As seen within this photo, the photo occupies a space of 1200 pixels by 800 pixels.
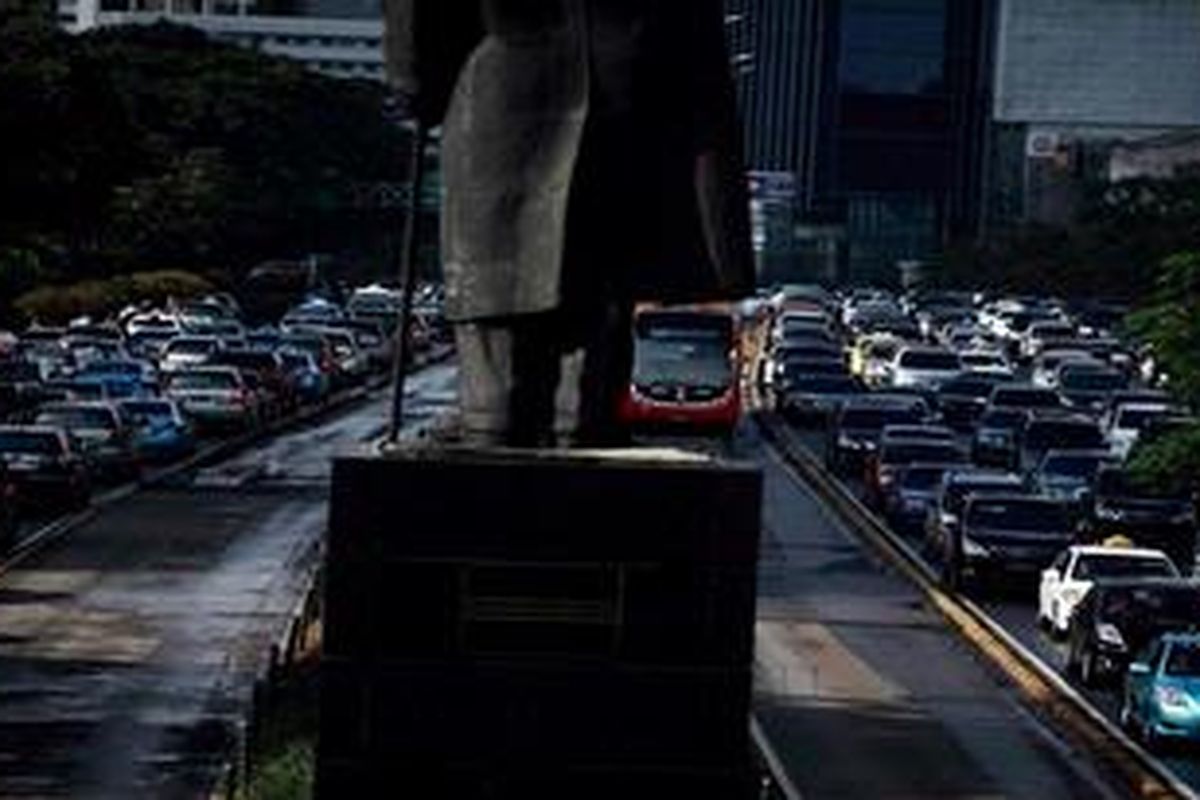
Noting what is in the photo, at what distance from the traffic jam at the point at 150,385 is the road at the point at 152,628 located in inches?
37.7

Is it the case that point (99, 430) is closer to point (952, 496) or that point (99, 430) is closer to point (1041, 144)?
point (952, 496)

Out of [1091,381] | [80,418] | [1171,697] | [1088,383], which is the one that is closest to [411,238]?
[1171,697]

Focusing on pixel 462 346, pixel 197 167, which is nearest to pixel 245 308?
pixel 197 167

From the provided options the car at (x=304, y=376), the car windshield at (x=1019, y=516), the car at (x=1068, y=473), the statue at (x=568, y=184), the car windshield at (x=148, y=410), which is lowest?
the car at (x=304, y=376)

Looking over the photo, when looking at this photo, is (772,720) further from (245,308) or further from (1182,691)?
(245,308)

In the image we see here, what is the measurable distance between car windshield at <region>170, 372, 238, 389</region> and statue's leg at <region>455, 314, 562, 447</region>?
4676 centimetres

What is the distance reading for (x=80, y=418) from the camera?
53.7m

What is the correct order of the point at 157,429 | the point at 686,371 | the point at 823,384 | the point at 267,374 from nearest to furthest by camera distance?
1. the point at 157,429
2. the point at 686,371
3. the point at 267,374
4. the point at 823,384

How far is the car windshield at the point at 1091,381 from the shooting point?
74250mm

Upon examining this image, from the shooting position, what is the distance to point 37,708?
1157 inches

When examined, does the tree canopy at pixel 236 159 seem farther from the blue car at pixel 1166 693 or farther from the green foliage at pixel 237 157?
the blue car at pixel 1166 693

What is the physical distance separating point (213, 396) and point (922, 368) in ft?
61.5

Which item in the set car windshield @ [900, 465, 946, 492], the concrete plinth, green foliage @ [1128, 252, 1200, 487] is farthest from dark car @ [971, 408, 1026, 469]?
the concrete plinth

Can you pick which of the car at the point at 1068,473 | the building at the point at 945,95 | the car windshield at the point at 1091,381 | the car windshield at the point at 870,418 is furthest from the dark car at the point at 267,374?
the building at the point at 945,95
